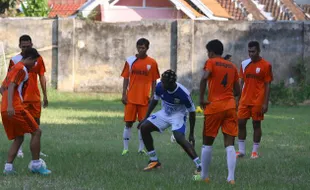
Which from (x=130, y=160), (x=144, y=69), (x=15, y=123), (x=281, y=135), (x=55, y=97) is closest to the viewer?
(x=15, y=123)

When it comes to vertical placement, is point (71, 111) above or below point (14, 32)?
below

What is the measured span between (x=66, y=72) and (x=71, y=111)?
6.77 metres

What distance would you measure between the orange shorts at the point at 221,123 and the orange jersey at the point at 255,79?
3365 millimetres

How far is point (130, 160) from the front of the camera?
12.4 meters

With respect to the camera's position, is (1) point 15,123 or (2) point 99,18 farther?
(2) point 99,18

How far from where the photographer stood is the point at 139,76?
13.5m

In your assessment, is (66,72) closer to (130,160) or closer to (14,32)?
(14,32)

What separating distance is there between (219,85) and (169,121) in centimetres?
145

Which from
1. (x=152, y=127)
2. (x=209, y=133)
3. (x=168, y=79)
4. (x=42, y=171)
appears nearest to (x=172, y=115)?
(x=152, y=127)

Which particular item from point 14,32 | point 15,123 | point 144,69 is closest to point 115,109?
point 14,32

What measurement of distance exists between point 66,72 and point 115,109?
19.3 ft

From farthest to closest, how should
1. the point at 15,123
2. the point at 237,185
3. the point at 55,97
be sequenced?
the point at 55,97 → the point at 15,123 → the point at 237,185

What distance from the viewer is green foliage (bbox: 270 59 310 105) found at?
27656 millimetres

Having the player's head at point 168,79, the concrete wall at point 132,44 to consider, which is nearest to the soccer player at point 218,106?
the player's head at point 168,79
